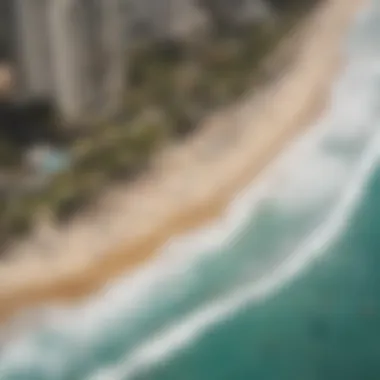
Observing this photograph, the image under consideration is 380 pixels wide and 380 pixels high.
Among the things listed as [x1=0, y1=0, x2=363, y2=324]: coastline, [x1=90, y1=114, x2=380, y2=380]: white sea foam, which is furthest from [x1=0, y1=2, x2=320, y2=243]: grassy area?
[x1=90, y1=114, x2=380, y2=380]: white sea foam

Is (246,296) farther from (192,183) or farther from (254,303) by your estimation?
(192,183)

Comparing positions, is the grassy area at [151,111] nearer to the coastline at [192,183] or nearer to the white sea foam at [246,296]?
the coastline at [192,183]

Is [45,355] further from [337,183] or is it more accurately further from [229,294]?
[337,183]

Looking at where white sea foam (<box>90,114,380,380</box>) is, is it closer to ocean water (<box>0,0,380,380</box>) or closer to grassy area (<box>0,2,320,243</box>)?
ocean water (<box>0,0,380,380</box>)

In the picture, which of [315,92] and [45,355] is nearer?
[45,355]

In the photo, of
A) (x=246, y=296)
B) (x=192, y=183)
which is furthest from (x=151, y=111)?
(x=246, y=296)

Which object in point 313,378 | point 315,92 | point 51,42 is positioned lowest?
point 313,378

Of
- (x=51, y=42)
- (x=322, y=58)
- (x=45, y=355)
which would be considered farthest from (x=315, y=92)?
(x=45, y=355)
